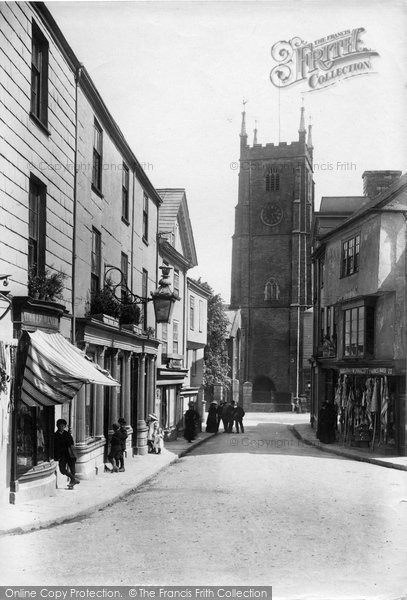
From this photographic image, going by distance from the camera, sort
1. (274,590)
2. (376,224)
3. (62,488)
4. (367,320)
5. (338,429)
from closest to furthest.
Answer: (274,590) < (62,488) < (376,224) < (367,320) < (338,429)

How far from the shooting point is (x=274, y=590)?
28.0 ft

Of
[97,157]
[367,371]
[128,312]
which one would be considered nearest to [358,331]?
[367,371]

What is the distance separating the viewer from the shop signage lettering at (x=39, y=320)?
38.7 ft

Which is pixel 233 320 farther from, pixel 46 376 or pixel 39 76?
pixel 46 376

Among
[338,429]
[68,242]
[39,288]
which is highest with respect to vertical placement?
[68,242]

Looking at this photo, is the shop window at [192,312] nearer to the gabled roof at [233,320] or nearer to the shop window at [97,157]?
the shop window at [97,157]

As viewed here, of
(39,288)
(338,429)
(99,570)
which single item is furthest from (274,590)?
(338,429)

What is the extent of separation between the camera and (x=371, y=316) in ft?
85.5

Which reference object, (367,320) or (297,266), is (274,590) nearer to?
(367,320)

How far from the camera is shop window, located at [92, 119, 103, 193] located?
17656mm

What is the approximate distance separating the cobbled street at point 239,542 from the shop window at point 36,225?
4773 millimetres

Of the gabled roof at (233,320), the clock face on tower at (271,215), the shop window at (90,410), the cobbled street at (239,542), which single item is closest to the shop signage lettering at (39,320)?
the cobbled street at (239,542)

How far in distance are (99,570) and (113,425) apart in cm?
946

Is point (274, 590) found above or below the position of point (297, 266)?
below
